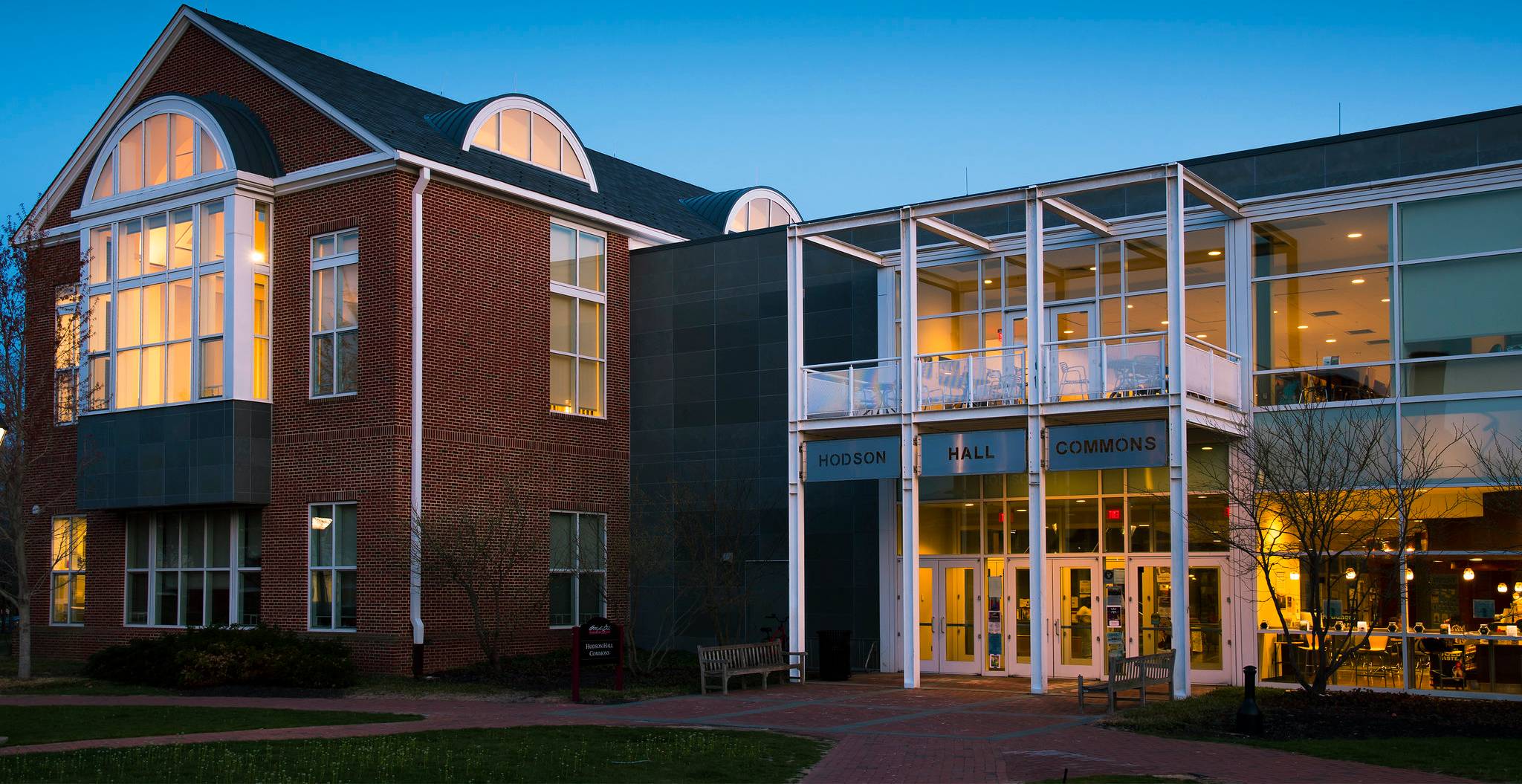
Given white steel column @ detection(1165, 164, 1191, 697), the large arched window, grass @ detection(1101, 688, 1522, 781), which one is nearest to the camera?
grass @ detection(1101, 688, 1522, 781)

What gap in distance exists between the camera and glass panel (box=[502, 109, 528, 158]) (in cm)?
2744

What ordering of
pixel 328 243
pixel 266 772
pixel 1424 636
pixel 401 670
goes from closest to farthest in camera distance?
pixel 266 772
pixel 1424 636
pixel 401 670
pixel 328 243

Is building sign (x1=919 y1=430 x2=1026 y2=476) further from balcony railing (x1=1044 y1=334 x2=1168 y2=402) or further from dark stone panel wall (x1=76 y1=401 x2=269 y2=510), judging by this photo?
dark stone panel wall (x1=76 y1=401 x2=269 y2=510)

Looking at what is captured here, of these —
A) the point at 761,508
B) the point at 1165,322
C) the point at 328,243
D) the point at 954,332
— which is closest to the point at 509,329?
the point at 328,243

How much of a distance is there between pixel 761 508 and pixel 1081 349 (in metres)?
7.79

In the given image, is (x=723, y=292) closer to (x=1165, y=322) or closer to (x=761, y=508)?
(x=761, y=508)

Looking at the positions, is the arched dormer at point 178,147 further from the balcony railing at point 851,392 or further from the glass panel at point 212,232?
the balcony railing at point 851,392

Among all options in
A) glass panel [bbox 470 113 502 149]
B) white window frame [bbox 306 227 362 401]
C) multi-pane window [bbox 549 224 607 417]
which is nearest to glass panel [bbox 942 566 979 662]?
multi-pane window [bbox 549 224 607 417]

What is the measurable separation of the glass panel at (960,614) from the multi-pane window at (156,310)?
13.6m

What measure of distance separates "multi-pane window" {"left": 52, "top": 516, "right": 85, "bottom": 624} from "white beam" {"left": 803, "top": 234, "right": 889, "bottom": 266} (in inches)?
645

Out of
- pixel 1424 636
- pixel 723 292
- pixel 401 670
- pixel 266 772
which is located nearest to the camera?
pixel 266 772

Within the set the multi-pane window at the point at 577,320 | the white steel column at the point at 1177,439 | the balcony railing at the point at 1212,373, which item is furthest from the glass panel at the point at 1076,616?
the multi-pane window at the point at 577,320

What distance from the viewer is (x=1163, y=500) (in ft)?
72.6

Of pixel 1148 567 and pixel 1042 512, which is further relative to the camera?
pixel 1148 567
